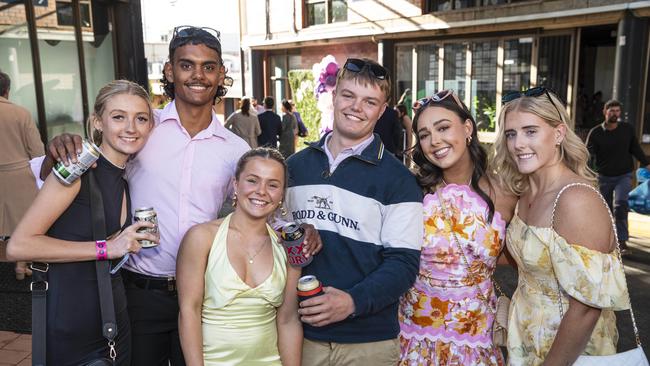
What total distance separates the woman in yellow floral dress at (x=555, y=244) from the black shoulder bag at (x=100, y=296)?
1767 millimetres

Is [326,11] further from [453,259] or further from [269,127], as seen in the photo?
[453,259]

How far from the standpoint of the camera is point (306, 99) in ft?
56.2

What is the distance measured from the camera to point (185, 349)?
7.07 ft

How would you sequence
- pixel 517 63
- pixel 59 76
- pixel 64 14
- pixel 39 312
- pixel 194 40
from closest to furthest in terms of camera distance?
pixel 39 312 < pixel 194 40 < pixel 64 14 < pixel 59 76 < pixel 517 63

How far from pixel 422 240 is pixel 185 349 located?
1.16 meters

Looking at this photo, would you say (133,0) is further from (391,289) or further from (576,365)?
(576,365)

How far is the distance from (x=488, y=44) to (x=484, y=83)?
98 cm

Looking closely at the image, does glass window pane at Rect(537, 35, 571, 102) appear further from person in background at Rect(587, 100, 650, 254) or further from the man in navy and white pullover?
the man in navy and white pullover

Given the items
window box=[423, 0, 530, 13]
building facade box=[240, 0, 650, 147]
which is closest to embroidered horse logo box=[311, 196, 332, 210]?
building facade box=[240, 0, 650, 147]

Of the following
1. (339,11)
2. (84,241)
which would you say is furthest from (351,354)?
(339,11)

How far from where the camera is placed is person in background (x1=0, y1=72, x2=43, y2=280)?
514 centimetres

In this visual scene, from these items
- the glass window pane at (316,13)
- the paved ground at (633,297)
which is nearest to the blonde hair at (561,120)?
the paved ground at (633,297)

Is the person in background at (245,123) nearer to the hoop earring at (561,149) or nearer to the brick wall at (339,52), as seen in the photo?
the brick wall at (339,52)

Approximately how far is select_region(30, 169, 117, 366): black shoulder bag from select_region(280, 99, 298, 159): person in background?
9.97m
